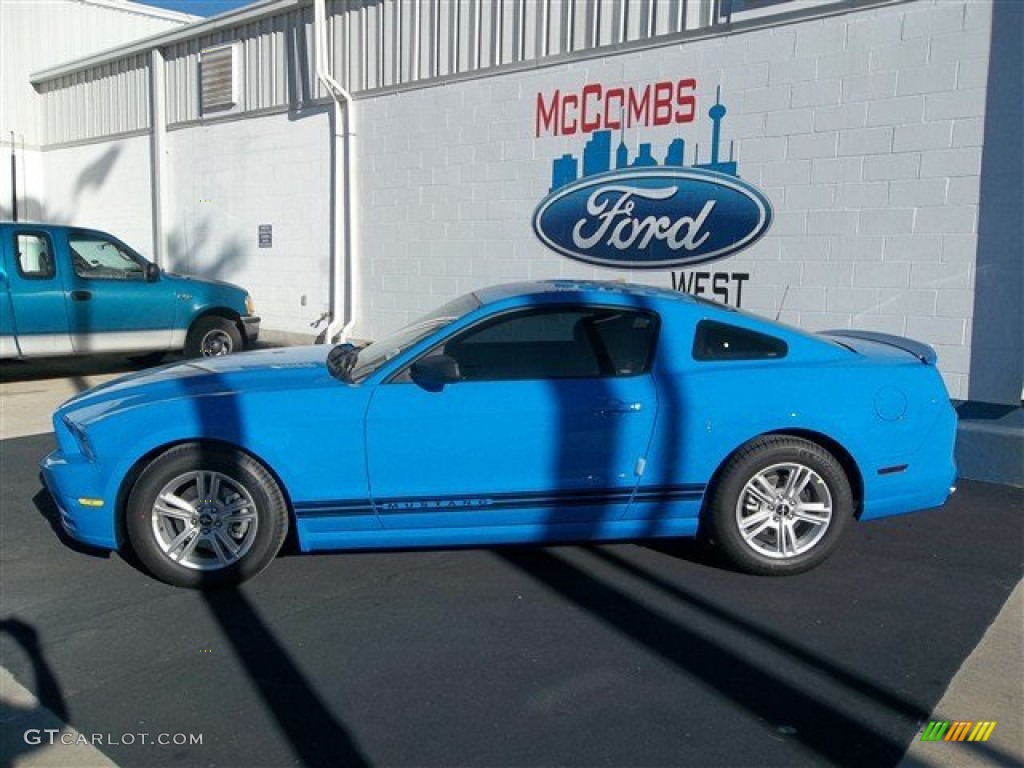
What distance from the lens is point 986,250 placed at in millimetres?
7066

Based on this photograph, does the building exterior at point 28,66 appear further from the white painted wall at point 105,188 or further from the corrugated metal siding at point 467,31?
the corrugated metal siding at point 467,31

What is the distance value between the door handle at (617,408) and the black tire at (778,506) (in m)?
0.56

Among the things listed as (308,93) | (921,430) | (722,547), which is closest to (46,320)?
(308,93)

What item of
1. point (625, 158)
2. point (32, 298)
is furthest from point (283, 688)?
point (32, 298)

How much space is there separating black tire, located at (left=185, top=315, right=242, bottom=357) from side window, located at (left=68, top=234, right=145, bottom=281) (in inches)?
34.4

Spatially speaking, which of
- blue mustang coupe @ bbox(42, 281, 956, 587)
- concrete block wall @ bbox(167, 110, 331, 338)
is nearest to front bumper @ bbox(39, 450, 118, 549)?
blue mustang coupe @ bbox(42, 281, 956, 587)

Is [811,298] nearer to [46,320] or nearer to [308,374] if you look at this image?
[308,374]

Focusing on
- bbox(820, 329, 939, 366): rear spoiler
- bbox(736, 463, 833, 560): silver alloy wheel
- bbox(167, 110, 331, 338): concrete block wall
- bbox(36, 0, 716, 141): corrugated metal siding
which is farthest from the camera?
bbox(167, 110, 331, 338): concrete block wall

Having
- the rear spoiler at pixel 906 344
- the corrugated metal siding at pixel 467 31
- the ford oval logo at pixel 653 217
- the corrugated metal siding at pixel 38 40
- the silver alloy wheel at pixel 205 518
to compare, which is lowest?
the silver alloy wheel at pixel 205 518

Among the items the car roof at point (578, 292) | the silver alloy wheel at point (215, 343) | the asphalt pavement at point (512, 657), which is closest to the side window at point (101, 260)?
the silver alloy wheel at point (215, 343)

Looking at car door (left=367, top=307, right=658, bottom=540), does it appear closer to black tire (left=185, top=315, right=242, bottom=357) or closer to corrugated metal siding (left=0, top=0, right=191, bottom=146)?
black tire (left=185, top=315, right=242, bottom=357)

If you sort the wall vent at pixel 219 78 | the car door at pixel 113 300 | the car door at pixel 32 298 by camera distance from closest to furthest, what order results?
the car door at pixel 32 298
the car door at pixel 113 300
the wall vent at pixel 219 78

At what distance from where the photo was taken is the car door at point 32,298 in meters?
9.78

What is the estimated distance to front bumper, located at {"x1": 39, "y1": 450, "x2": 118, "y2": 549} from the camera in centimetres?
448
